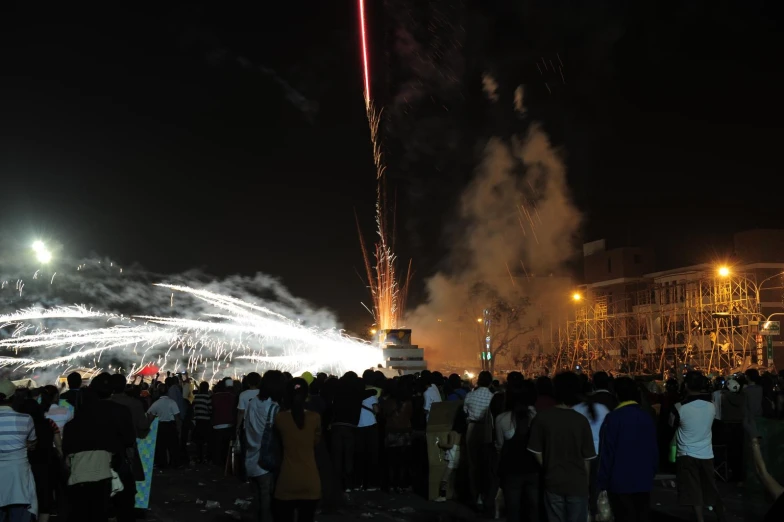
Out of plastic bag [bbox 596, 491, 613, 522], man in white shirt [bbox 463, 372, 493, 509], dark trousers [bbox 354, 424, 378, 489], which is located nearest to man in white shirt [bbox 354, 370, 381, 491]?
dark trousers [bbox 354, 424, 378, 489]

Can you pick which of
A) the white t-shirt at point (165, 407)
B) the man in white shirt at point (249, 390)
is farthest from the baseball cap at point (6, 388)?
the white t-shirt at point (165, 407)

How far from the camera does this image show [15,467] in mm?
7586

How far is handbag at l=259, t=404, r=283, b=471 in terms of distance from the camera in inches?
285

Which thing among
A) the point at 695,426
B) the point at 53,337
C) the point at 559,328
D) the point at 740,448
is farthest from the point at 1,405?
the point at 559,328

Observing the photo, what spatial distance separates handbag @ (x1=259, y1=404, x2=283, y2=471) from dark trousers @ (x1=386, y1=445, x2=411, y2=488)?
605cm

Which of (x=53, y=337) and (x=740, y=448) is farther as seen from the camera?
(x=53, y=337)

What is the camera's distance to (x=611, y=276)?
214 feet

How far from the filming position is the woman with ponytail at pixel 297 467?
7.09m

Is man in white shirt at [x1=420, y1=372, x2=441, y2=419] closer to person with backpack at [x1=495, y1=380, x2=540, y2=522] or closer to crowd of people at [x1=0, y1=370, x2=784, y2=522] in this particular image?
crowd of people at [x1=0, y1=370, x2=784, y2=522]

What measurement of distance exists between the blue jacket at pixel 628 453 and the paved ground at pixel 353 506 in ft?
12.9

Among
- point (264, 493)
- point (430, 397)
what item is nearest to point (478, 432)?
point (430, 397)

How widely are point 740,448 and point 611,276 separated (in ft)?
170

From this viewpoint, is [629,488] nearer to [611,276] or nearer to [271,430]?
[271,430]

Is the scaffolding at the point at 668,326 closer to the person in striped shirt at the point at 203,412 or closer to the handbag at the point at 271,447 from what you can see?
the person in striped shirt at the point at 203,412
